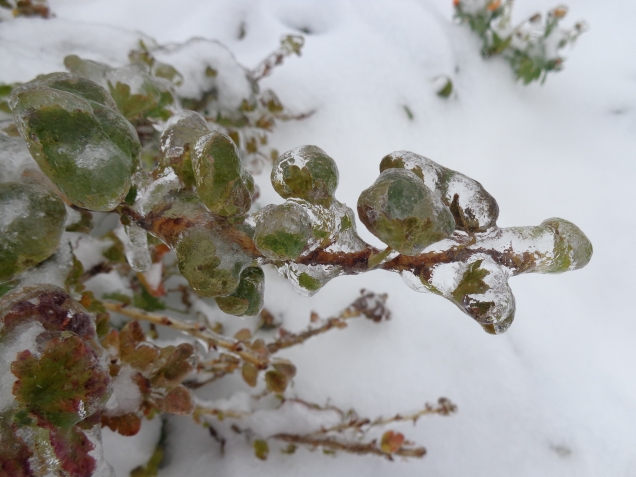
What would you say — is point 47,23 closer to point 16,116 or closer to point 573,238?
point 16,116

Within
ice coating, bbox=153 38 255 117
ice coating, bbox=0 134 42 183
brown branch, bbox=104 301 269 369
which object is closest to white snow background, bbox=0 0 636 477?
ice coating, bbox=153 38 255 117

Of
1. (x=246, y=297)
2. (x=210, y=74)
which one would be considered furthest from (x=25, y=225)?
(x=210, y=74)

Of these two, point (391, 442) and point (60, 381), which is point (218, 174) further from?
point (391, 442)

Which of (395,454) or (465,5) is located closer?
(395,454)

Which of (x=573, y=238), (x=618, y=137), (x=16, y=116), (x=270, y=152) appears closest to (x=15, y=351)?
(x=16, y=116)

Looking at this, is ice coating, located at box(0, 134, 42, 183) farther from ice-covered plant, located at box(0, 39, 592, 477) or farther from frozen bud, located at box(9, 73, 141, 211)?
frozen bud, located at box(9, 73, 141, 211)

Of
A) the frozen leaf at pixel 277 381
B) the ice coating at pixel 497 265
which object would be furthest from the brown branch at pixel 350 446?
the ice coating at pixel 497 265
